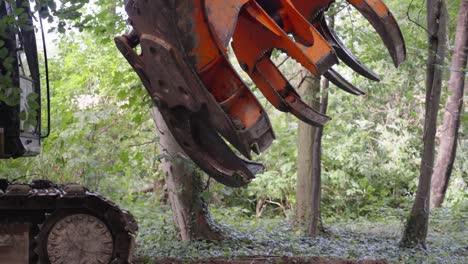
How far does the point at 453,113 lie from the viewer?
12281mm

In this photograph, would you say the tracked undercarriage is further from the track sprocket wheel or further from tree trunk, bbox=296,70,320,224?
tree trunk, bbox=296,70,320,224

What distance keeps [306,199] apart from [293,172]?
438cm

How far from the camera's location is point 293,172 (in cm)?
1516

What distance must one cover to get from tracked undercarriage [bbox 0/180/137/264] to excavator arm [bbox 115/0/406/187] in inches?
67.4

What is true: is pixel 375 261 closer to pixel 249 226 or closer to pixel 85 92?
pixel 249 226

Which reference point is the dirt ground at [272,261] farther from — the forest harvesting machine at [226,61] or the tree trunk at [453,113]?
the tree trunk at [453,113]

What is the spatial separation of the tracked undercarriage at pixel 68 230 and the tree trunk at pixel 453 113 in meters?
8.58

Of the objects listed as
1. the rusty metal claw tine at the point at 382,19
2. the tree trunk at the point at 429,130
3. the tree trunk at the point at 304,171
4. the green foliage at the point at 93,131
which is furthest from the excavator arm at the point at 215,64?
the tree trunk at the point at 304,171

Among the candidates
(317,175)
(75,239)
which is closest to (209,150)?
(75,239)

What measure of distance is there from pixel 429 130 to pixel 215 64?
560 cm

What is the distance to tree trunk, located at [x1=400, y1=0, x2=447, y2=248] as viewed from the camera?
8148 mm

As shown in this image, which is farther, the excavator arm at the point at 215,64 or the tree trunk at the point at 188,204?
the tree trunk at the point at 188,204

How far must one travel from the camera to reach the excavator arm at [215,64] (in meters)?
3.15

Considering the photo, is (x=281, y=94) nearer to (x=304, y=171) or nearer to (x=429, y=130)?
(x=429, y=130)
